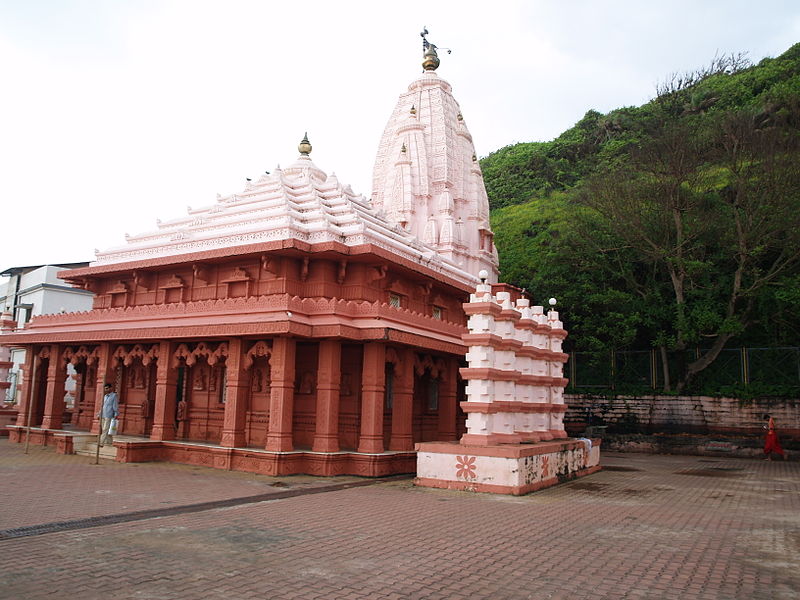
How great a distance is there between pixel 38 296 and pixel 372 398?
31.4 metres

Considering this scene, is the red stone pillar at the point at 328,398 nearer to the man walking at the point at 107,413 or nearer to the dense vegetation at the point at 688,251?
the man walking at the point at 107,413

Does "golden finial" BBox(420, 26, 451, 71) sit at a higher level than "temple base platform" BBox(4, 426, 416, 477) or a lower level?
higher

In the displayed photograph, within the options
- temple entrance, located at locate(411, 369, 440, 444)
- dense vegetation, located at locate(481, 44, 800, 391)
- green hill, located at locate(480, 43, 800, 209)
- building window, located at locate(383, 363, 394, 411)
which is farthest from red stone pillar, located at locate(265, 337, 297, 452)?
green hill, located at locate(480, 43, 800, 209)

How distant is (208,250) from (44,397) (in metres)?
9.95

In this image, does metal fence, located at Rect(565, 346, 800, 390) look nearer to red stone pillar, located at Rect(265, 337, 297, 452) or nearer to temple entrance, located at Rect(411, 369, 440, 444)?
temple entrance, located at Rect(411, 369, 440, 444)

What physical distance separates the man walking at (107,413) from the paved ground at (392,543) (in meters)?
3.13

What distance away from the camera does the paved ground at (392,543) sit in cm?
555

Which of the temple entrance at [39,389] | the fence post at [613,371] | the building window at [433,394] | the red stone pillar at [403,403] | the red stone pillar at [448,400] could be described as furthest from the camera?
the fence post at [613,371]

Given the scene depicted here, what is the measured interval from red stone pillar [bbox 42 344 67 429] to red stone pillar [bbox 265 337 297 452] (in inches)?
361

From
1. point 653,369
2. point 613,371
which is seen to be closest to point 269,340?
point 613,371

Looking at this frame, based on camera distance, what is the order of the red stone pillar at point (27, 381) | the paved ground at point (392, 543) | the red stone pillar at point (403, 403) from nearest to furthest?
the paved ground at point (392, 543)
the red stone pillar at point (403, 403)
the red stone pillar at point (27, 381)

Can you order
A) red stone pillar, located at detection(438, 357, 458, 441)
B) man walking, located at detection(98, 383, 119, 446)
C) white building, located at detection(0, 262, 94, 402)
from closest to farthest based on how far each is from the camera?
1. man walking, located at detection(98, 383, 119, 446)
2. red stone pillar, located at detection(438, 357, 458, 441)
3. white building, located at detection(0, 262, 94, 402)

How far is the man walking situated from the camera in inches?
621

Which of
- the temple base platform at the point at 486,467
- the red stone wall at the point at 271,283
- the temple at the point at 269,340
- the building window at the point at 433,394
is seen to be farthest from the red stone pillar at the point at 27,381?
the temple base platform at the point at 486,467
